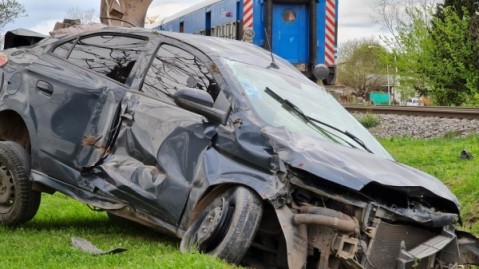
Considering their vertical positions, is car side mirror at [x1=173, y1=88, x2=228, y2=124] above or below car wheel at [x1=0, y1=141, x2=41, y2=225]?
above

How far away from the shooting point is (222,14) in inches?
714

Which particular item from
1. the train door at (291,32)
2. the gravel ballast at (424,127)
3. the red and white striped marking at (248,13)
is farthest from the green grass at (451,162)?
the red and white striped marking at (248,13)

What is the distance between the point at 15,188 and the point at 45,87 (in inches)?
33.5

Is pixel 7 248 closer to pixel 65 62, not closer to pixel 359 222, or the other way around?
pixel 65 62

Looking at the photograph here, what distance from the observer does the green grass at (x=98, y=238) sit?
212 inches

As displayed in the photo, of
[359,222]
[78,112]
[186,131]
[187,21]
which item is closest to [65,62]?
[78,112]

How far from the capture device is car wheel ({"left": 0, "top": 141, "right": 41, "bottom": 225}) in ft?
22.2

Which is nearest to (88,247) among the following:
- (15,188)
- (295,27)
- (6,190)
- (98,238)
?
(98,238)

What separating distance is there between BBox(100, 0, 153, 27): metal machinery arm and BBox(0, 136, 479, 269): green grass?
3449 millimetres

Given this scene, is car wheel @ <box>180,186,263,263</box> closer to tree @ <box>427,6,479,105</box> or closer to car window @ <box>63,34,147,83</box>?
car window @ <box>63,34,147,83</box>

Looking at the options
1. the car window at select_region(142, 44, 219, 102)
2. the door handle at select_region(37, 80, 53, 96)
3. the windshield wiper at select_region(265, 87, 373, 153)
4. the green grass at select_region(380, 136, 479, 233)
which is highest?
the car window at select_region(142, 44, 219, 102)

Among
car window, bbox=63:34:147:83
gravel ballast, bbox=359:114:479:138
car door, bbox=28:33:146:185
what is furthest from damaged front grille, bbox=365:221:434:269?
gravel ballast, bbox=359:114:479:138

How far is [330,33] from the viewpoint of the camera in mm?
16922

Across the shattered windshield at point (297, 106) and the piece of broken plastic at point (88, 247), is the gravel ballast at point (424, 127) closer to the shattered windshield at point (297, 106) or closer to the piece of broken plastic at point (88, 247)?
the shattered windshield at point (297, 106)
